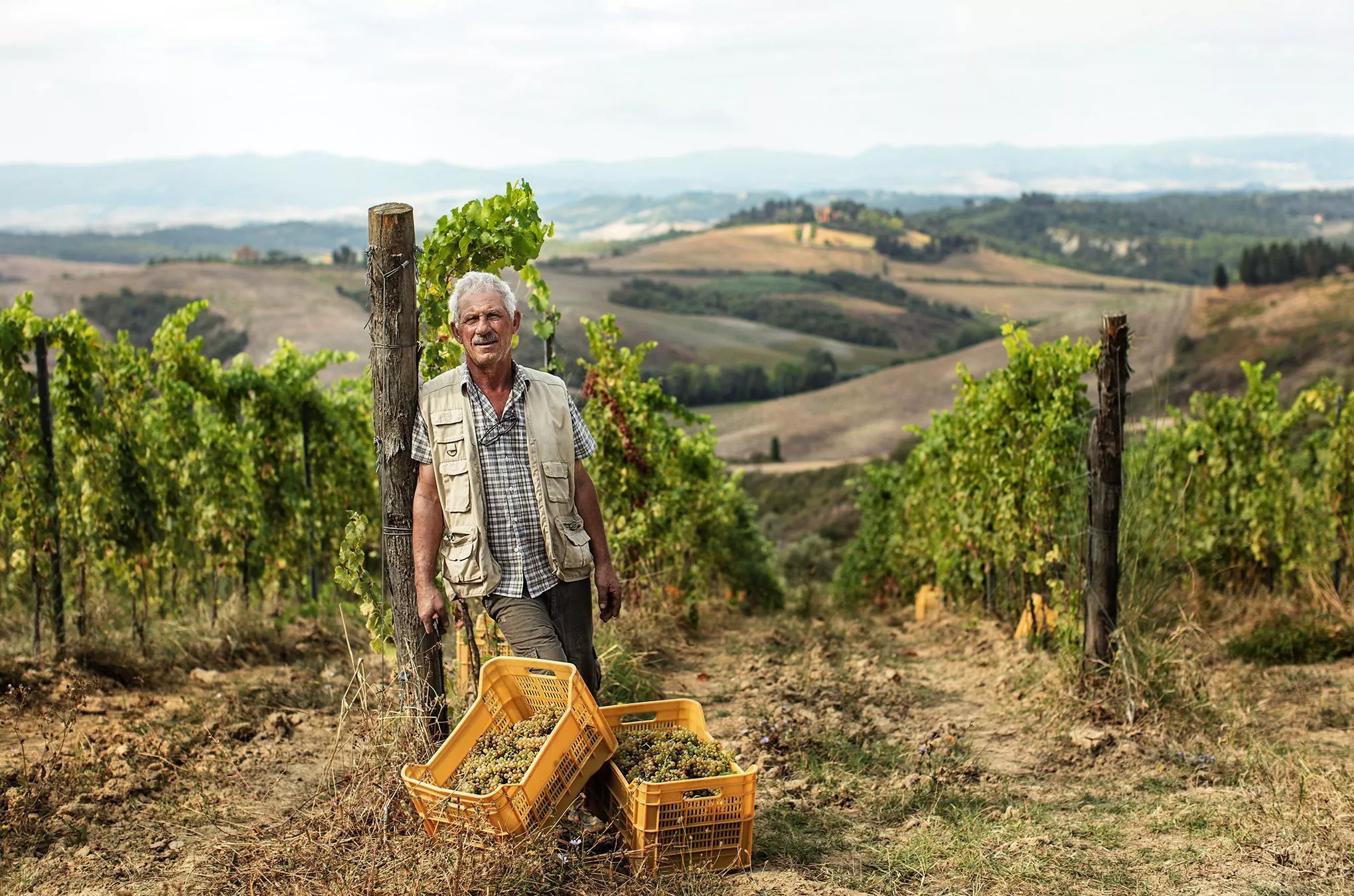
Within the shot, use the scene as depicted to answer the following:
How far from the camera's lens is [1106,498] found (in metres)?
5.45

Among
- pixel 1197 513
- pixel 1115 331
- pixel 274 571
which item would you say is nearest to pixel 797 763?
pixel 1115 331

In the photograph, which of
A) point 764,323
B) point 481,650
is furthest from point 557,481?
point 764,323

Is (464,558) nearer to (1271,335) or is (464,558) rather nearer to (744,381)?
(1271,335)

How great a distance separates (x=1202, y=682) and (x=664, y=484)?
12.7 feet

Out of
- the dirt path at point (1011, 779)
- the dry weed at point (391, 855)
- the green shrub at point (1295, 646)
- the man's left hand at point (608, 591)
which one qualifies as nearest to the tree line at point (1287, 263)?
the green shrub at point (1295, 646)

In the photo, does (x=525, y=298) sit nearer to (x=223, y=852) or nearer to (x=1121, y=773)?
(x=223, y=852)

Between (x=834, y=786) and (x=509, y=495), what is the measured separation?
187 centimetres

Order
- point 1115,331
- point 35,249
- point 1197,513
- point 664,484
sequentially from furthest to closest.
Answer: point 35,249 → point 1197,513 → point 664,484 → point 1115,331

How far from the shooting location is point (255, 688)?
538cm

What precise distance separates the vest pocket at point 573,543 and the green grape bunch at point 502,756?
1.65ft

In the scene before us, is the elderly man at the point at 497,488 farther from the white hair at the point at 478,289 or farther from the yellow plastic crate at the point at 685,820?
the yellow plastic crate at the point at 685,820

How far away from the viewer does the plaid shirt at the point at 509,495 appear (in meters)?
3.57

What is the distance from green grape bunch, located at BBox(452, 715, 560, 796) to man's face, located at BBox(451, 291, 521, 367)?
1.18m

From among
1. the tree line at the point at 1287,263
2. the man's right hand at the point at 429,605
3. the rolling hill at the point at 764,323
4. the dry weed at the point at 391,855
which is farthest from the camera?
the tree line at the point at 1287,263
